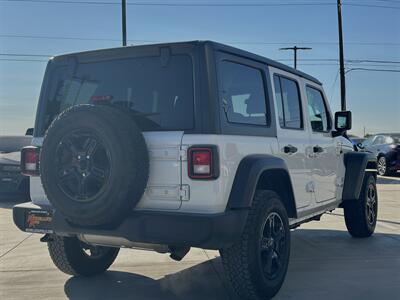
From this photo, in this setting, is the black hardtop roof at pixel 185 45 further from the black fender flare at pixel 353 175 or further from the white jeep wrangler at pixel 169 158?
the black fender flare at pixel 353 175

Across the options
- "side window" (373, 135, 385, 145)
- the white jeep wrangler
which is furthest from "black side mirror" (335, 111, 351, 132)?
"side window" (373, 135, 385, 145)

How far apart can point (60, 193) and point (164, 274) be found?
5.61 ft

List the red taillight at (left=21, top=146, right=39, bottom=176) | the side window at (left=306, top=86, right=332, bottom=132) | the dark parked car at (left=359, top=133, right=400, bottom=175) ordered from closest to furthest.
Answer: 1. the red taillight at (left=21, top=146, right=39, bottom=176)
2. the side window at (left=306, top=86, right=332, bottom=132)
3. the dark parked car at (left=359, top=133, right=400, bottom=175)

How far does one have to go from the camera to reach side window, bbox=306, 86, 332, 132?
5.09 m

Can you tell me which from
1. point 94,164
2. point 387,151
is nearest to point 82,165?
point 94,164

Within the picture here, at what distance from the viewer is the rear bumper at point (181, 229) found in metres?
3.10

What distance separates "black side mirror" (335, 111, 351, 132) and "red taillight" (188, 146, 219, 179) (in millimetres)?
2919

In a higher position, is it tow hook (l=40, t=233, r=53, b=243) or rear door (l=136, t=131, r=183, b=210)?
rear door (l=136, t=131, r=183, b=210)

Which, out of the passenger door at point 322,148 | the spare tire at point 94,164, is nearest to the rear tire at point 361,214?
the passenger door at point 322,148

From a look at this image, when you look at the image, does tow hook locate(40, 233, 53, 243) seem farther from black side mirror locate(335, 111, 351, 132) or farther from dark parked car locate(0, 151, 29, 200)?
dark parked car locate(0, 151, 29, 200)

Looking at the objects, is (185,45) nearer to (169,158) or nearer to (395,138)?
(169,158)

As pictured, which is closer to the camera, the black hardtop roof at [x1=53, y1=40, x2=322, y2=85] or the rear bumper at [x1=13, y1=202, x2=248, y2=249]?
the rear bumper at [x1=13, y1=202, x2=248, y2=249]

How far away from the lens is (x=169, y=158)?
3303 mm

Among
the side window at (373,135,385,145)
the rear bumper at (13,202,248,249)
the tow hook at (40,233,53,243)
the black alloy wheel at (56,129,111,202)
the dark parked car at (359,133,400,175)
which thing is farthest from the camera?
the side window at (373,135,385,145)
